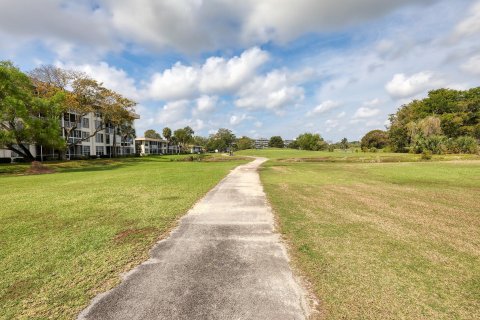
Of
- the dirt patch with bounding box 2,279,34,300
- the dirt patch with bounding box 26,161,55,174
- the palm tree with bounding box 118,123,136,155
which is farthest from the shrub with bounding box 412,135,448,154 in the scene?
the palm tree with bounding box 118,123,136,155

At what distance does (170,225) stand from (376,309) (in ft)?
18.8

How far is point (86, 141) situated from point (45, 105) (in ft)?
105

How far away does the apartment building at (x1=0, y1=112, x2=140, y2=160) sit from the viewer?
148 feet

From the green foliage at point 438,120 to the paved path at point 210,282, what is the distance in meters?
59.7

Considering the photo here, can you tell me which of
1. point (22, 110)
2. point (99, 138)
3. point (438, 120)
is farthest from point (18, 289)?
point (438, 120)

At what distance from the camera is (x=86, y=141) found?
59.4 m

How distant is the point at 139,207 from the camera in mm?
9953

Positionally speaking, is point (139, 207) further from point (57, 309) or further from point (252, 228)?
point (57, 309)

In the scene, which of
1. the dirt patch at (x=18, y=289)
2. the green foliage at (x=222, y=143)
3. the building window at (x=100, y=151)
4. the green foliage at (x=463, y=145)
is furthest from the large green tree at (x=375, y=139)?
the dirt patch at (x=18, y=289)

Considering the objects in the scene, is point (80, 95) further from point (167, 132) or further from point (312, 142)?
point (312, 142)

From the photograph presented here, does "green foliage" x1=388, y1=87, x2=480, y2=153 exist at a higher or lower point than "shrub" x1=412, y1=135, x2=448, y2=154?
higher

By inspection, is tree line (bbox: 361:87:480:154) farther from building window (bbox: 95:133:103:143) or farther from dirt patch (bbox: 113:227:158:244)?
building window (bbox: 95:133:103:143)

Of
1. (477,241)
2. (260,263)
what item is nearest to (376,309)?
(260,263)

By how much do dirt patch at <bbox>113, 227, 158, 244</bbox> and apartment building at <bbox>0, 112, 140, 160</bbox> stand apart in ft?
146
